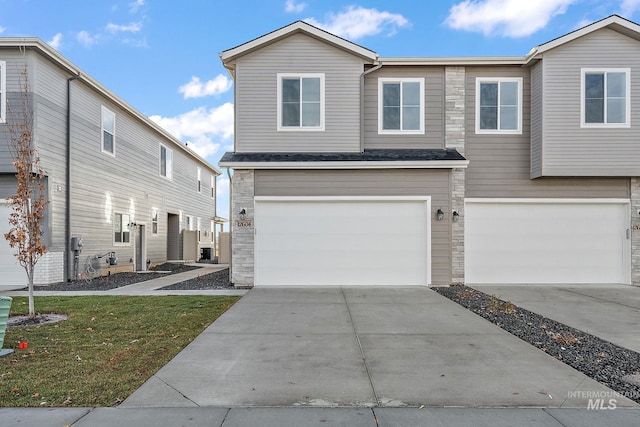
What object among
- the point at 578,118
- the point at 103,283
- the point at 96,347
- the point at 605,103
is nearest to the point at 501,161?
the point at 578,118

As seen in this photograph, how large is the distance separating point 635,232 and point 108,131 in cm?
1712

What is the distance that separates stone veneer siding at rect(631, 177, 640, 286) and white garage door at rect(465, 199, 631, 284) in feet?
0.59

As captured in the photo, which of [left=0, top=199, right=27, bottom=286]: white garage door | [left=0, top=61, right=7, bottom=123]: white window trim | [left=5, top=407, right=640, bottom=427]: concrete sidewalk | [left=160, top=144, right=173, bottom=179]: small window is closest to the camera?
[left=5, top=407, right=640, bottom=427]: concrete sidewalk

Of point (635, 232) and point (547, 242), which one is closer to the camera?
point (635, 232)

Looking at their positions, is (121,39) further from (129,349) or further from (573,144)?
(573,144)

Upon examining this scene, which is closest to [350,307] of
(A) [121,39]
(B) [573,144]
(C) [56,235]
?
(B) [573,144]

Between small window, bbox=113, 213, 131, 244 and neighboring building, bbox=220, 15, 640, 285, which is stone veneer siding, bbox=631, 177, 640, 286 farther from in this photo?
small window, bbox=113, 213, 131, 244

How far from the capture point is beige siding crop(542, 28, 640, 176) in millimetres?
10156

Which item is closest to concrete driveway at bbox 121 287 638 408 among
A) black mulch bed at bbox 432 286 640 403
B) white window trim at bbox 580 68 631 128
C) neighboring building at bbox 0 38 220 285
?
black mulch bed at bbox 432 286 640 403

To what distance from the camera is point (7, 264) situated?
10.7m

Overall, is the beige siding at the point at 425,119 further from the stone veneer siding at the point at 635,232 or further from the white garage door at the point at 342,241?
the stone veneer siding at the point at 635,232

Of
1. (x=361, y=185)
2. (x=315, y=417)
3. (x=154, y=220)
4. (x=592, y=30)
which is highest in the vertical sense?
(x=592, y=30)

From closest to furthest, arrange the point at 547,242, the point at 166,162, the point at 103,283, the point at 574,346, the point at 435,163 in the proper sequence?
the point at 574,346, the point at 435,163, the point at 547,242, the point at 103,283, the point at 166,162

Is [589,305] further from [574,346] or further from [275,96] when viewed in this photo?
[275,96]
